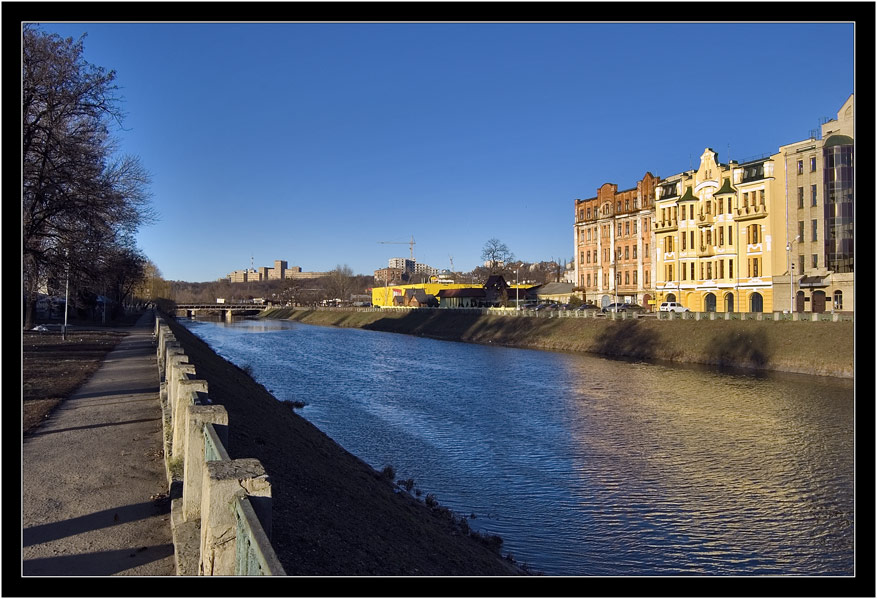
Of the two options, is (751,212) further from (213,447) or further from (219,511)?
(219,511)

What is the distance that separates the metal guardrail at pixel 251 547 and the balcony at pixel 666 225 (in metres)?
61.8

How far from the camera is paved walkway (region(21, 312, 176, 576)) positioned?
21.9 ft

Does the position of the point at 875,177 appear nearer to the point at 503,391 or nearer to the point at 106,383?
the point at 106,383

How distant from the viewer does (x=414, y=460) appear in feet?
58.7

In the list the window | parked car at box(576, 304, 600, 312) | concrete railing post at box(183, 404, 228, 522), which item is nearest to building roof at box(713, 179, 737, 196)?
the window

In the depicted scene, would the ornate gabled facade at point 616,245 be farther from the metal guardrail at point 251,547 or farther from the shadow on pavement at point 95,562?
the metal guardrail at point 251,547

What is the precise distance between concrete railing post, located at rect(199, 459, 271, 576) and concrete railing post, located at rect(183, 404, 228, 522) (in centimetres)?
175

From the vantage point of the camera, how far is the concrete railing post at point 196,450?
7.03 meters

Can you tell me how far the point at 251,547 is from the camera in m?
4.17

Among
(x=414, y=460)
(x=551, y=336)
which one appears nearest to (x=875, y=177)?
(x=414, y=460)

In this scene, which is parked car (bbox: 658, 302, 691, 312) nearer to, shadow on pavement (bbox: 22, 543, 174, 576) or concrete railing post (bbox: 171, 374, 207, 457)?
concrete railing post (bbox: 171, 374, 207, 457)

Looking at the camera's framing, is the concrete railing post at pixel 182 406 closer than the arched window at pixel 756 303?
Yes

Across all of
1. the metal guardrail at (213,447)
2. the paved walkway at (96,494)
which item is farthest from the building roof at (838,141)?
the metal guardrail at (213,447)

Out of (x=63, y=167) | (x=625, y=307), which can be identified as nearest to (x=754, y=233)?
(x=625, y=307)
